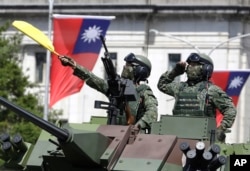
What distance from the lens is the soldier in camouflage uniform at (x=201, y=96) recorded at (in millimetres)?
20922

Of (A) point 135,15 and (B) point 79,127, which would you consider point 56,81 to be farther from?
(A) point 135,15

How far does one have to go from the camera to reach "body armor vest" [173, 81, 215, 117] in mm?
20891

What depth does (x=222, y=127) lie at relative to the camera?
20.9 meters

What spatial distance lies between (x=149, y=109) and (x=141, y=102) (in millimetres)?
264

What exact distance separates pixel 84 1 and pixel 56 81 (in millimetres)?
29680

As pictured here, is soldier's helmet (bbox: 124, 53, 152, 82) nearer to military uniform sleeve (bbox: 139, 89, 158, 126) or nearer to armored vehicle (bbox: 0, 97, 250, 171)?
military uniform sleeve (bbox: 139, 89, 158, 126)

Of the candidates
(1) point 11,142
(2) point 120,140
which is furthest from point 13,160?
(2) point 120,140

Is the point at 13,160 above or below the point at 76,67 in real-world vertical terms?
below

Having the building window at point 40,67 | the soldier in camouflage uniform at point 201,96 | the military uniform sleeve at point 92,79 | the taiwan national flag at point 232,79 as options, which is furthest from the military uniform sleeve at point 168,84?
the building window at point 40,67

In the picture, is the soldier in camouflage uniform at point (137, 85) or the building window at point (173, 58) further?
the building window at point (173, 58)

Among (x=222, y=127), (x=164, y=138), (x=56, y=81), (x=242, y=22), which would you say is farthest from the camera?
(x=242, y=22)

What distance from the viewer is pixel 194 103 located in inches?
822

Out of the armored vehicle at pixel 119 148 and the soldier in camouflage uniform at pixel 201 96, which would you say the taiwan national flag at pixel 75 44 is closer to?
the soldier in camouflage uniform at pixel 201 96

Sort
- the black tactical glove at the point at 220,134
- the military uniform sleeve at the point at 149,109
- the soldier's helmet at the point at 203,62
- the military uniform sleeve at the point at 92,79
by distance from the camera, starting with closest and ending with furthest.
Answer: the black tactical glove at the point at 220,134 < the military uniform sleeve at the point at 149,109 < the soldier's helmet at the point at 203,62 < the military uniform sleeve at the point at 92,79
